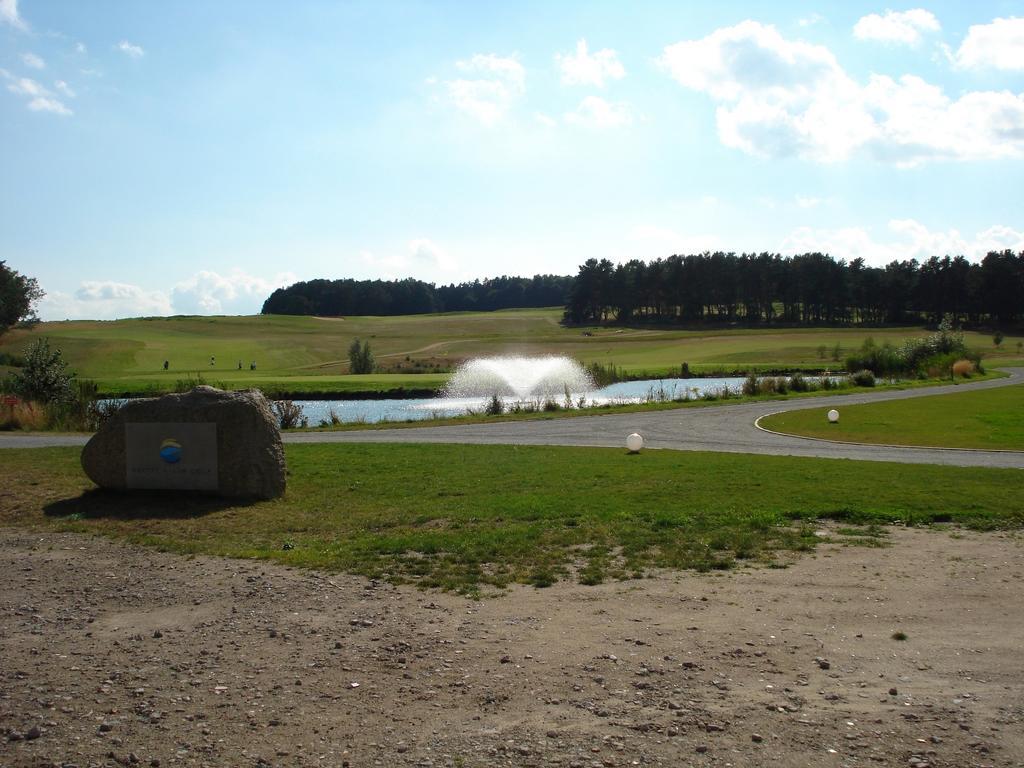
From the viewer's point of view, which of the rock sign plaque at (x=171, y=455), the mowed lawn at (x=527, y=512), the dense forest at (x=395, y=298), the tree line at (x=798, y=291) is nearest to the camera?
the mowed lawn at (x=527, y=512)

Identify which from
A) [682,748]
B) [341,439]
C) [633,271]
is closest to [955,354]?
[341,439]

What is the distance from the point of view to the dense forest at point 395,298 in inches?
6983

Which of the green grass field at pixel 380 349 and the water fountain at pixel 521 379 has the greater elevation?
the green grass field at pixel 380 349

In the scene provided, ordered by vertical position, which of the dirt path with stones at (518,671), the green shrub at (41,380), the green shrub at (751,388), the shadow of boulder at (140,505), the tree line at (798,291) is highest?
the tree line at (798,291)

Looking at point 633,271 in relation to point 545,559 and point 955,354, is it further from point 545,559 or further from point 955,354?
point 545,559

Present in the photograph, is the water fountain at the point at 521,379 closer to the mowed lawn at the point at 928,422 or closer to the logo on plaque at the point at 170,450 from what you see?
the mowed lawn at the point at 928,422

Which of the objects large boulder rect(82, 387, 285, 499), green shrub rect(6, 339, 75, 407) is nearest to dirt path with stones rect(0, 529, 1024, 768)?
large boulder rect(82, 387, 285, 499)

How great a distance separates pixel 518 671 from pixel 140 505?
9521 mm

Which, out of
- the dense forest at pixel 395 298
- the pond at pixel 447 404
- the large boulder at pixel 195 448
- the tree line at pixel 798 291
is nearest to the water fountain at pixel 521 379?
the pond at pixel 447 404

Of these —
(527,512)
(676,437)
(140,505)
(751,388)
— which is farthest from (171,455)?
(751,388)

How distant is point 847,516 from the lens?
12055 mm

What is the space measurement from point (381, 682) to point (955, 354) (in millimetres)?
60753

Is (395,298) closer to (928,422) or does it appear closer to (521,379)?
(521,379)

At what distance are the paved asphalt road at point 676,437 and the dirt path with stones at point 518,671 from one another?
11.2m
